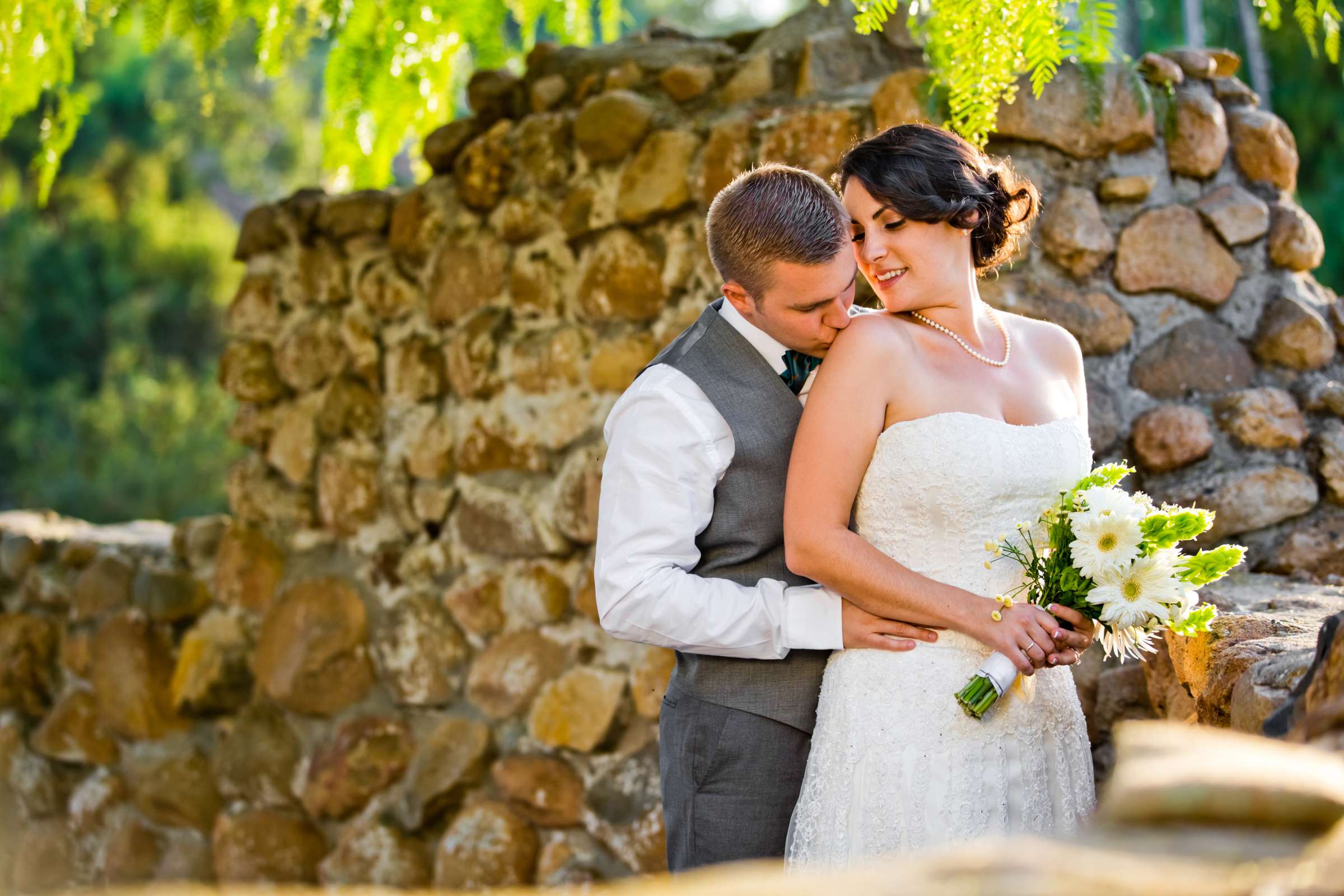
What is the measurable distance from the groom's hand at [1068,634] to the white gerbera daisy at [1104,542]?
9 cm

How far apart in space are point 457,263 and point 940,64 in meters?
1.53

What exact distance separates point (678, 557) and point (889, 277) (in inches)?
23.6

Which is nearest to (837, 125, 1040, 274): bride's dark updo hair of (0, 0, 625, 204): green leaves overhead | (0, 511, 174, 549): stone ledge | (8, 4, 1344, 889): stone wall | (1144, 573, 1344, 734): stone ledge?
(8, 4, 1344, 889): stone wall

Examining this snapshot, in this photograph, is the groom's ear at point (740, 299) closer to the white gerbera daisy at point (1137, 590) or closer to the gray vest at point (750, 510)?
the gray vest at point (750, 510)

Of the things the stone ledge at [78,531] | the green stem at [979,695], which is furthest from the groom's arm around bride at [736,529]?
the stone ledge at [78,531]

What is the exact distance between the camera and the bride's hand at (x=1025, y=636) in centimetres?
181

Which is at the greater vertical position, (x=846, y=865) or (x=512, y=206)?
(x=512, y=206)

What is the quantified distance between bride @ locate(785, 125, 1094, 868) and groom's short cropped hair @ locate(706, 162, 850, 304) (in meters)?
0.09

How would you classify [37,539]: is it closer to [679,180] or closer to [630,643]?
[630,643]

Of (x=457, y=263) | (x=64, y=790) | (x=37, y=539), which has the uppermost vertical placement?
(x=457, y=263)

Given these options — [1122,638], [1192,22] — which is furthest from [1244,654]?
[1192,22]

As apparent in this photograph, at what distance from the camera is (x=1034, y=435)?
1.93 m

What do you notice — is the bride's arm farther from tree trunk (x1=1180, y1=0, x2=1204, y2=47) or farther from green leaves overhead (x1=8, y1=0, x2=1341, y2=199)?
tree trunk (x1=1180, y1=0, x2=1204, y2=47)

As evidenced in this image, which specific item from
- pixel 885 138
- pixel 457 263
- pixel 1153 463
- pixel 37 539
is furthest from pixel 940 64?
pixel 37 539
